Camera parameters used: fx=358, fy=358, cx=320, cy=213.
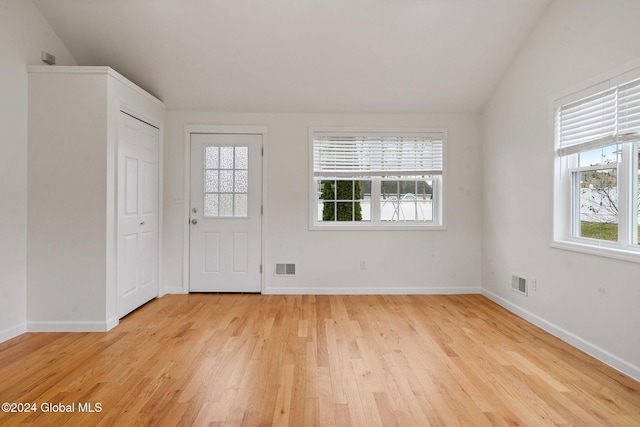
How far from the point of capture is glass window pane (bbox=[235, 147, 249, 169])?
4562mm

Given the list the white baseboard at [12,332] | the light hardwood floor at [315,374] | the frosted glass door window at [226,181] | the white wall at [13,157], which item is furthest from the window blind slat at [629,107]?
the white baseboard at [12,332]

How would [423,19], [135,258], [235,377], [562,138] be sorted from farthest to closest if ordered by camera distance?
[135,258], [423,19], [562,138], [235,377]

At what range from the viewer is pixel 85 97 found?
3193mm

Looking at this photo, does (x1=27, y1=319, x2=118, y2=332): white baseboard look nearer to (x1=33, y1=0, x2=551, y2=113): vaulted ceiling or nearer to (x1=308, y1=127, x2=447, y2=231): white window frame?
(x1=308, y1=127, x2=447, y2=231): white window frame

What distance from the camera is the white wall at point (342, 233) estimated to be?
14.8 ft

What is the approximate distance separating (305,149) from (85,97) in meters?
2.35

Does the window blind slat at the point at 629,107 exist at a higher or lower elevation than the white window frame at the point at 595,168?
higher

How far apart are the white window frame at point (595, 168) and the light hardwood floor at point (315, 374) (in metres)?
0.85

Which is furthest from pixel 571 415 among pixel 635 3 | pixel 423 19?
pixel 423 19

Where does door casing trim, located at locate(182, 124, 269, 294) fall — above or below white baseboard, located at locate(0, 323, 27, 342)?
above

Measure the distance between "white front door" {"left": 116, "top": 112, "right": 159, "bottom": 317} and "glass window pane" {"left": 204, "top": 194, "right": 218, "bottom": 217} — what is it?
1.90 ft

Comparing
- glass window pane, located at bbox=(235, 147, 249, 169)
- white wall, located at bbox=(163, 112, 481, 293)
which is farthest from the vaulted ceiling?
glass window pane, located at bbox=(235, 147, 249, 169)

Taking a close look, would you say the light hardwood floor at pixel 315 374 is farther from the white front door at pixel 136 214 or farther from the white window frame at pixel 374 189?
the white window frame at pixel 374 189

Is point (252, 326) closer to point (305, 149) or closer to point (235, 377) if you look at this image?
point (235, 377)
